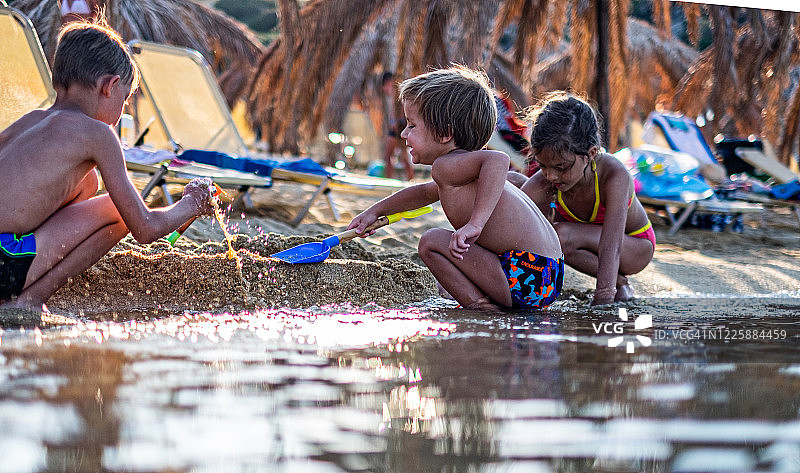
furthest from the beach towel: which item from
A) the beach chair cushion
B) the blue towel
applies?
the blue towel

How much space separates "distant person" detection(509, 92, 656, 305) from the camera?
124 inches

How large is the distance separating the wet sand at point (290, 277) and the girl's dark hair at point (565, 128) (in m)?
0.69

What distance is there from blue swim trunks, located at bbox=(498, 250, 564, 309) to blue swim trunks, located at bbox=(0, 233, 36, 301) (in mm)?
1547

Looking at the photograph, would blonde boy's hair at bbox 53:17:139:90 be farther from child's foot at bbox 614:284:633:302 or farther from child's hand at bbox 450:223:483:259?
child's foot at bbox 614:284:633:302

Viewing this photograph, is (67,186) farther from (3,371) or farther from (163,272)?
(3,371)

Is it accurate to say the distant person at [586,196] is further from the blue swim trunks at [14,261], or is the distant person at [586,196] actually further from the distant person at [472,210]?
the blue swim trunks at [14,261]

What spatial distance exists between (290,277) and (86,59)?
3.40ft

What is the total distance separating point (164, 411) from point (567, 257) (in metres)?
2.49

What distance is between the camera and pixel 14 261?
2525 millimetres

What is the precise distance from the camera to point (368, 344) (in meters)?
2.15

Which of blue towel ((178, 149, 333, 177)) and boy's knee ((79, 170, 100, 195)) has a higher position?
blue towel ((178, 149, 333, 177))

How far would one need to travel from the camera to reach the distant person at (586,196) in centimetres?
316

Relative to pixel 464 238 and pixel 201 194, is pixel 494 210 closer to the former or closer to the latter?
pixel 464 238

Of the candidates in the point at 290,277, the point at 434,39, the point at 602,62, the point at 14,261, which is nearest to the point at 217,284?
the point at 290,277
